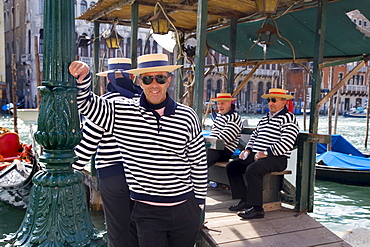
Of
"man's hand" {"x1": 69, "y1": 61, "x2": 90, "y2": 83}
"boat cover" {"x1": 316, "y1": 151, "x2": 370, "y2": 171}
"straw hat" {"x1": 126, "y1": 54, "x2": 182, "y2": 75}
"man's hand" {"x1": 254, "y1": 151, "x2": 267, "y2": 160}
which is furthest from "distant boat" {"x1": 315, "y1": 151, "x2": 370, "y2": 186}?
"man's hand" {"x1": 69, "y1": 61, "x2": 90, "y2": 83}

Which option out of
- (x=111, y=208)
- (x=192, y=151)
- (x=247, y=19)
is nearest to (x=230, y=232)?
(x=111, y=208)

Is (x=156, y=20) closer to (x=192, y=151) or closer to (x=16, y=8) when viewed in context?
(x=192, y=151)

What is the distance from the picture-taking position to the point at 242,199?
11.4 feet

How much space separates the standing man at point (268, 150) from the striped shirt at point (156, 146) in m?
1.38

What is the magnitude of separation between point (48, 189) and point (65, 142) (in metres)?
0.15

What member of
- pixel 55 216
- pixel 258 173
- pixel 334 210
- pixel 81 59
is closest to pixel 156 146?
pixel 55 216

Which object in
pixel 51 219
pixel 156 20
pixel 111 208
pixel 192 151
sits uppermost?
pixel 156 20

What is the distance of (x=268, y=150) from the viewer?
3.23m

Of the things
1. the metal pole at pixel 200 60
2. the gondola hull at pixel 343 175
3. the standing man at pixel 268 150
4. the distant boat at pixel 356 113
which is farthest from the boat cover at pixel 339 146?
the distant boat at pixel 356 113

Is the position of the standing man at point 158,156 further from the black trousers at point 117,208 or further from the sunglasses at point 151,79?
the black trousers at point 117,208

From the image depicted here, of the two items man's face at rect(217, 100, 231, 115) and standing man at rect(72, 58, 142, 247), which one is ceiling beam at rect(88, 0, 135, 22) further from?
standing man at rect(72, 58, 142, 247)

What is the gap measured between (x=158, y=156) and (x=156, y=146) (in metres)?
0.04

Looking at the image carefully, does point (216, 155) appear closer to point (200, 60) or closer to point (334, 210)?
point (200, 60)

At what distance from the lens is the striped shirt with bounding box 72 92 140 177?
207cm
